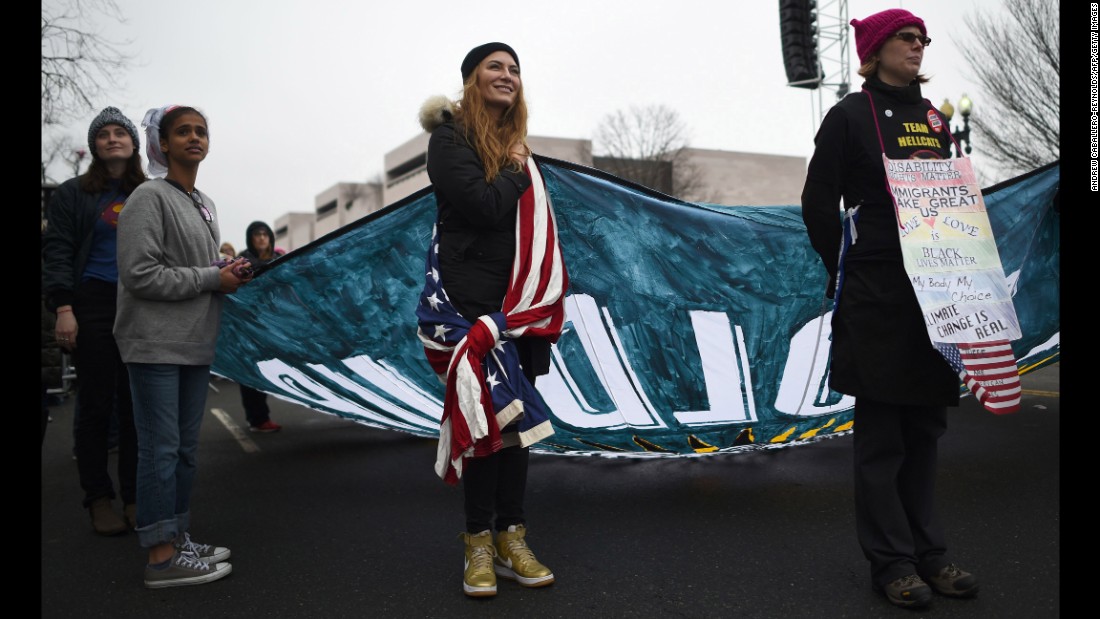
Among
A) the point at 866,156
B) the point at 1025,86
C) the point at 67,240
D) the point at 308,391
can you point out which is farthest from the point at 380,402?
the point at 1025,86

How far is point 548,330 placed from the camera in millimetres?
2955

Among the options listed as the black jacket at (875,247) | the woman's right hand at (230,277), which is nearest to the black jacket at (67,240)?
the woman's right hand at (230,277)

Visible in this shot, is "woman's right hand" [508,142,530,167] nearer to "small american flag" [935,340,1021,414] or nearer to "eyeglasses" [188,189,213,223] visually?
"eyeglasses" [188,189,213,223]

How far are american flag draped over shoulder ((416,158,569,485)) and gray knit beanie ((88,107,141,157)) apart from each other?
1917 mm

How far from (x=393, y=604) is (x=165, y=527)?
0.98 meters

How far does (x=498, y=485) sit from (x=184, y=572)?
4.12ft

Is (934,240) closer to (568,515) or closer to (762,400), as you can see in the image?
(762,400)

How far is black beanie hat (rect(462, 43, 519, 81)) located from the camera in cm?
293

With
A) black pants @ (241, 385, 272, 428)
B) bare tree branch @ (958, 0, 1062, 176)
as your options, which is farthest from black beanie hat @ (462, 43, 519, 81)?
bare tree branch @ (958, 0, 1062, 176)

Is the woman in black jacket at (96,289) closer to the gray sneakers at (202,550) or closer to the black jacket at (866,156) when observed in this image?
the gray sneakers at (202,550)

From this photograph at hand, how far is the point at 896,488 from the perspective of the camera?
2746 mm

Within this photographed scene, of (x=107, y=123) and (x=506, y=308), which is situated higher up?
(x=107, y=123)

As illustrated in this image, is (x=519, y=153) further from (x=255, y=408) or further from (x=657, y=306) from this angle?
(x=255, y=408)
